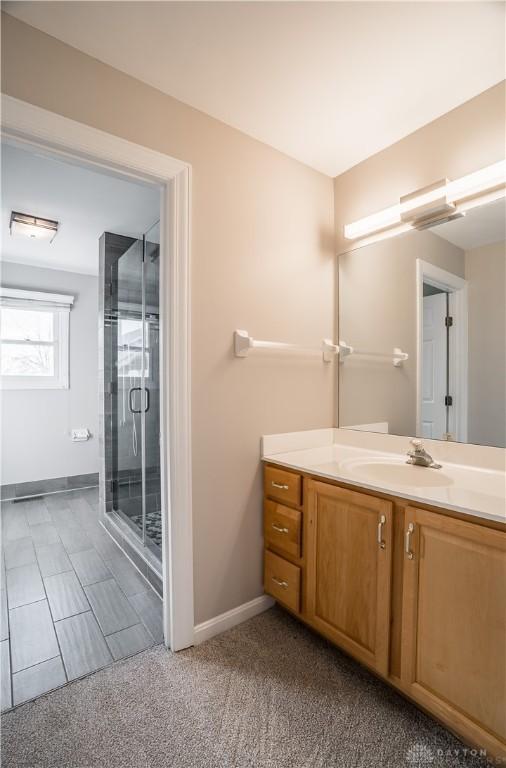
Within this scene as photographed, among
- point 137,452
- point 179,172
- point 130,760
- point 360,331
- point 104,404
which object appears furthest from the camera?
point 104,404

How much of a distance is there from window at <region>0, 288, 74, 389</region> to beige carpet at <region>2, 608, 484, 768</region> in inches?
126

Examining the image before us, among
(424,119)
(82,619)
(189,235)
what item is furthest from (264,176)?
(82,619)

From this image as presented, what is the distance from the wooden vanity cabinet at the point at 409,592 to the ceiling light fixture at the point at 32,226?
8.85 ft

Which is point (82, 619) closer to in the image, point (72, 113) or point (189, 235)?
point (189, 235)

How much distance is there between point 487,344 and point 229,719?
1.78 metres

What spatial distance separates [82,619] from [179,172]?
223 centimetres

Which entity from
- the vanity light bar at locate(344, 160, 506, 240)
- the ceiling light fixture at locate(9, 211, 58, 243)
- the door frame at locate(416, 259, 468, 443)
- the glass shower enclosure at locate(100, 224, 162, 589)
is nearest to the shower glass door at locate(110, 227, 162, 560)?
the glass shower enclosure at locate(100, 224, 162, 589)

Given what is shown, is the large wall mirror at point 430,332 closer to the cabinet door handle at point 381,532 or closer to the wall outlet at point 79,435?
the cabinet door handle at point 381,532

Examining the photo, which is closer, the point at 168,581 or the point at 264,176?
the point at 168,581

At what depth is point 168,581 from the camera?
64.7 inches

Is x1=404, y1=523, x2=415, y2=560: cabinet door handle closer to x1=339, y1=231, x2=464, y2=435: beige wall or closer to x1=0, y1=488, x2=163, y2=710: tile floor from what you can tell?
x1=339, y1=231, x2=464, y2=435: beige wall

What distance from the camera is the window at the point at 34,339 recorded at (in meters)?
3.78

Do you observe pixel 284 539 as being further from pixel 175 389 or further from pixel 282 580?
pixel 175 389

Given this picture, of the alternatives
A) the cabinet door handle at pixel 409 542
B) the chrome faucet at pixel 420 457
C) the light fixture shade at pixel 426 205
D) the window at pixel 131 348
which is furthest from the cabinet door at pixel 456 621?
the window at pixel 131 348
